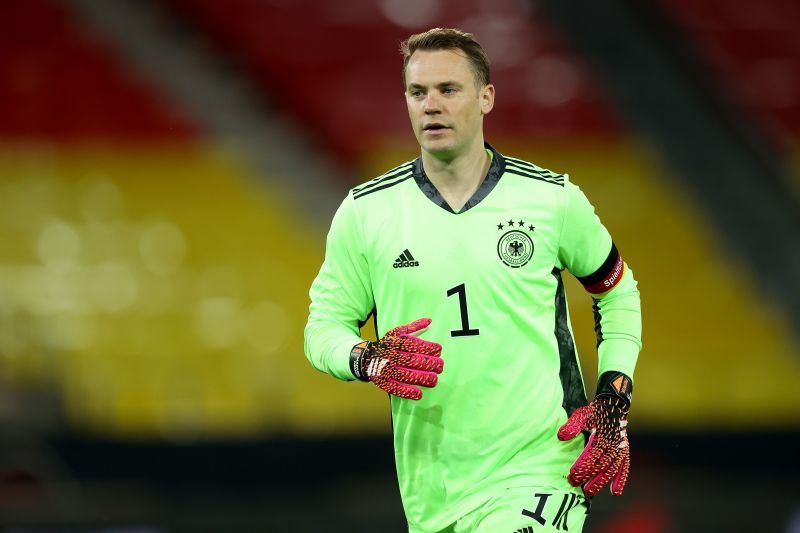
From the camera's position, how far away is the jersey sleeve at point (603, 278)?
388 centimetres

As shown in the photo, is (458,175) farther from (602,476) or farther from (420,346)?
(602,476)

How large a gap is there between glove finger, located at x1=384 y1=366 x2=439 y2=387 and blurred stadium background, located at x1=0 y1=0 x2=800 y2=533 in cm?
621

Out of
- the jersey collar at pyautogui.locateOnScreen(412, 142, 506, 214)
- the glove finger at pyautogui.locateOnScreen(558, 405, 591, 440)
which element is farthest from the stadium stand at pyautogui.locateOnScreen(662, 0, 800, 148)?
the glove finger at pyautogui.locateOnScreen(558, 405, 591, 440)

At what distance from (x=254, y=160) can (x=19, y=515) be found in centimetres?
504

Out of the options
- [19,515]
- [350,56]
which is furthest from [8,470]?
[350,56]

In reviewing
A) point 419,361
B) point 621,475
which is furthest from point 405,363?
point 621,475

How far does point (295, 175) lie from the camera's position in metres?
11.4

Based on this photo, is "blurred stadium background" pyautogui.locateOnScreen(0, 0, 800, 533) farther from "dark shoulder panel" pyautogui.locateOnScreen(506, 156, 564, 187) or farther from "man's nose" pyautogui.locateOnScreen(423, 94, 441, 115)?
"man's nose" pyautogui.locateOnScreen(423, 94, 441, 115)

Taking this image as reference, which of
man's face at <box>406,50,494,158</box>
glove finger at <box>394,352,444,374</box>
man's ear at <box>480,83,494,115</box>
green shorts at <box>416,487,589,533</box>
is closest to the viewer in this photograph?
glove finger at <box>394,352,444,374</box>

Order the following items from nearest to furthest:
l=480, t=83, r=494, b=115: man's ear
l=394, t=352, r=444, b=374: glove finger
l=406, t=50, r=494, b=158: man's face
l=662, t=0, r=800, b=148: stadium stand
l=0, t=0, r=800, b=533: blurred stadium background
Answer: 1. l=394, t=352, r=444, b=374: glove finger
2. l=406, t=50, r=494, b=158: man's face
3. l=480, t=83, r=494, b=115: man's ear
4. l=0, t=0, r=800, b=533: blurred stadium background
5. l=662, t=0, r=800, b=148: stadium stand

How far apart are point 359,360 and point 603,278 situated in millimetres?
863

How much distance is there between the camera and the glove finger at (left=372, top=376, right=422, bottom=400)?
3.54 meters

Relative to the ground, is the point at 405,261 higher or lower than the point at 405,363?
higher

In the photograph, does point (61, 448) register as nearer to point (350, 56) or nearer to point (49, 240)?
point (49, 240)
